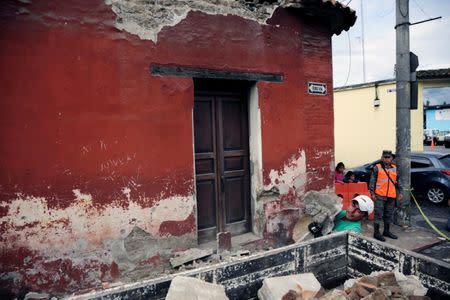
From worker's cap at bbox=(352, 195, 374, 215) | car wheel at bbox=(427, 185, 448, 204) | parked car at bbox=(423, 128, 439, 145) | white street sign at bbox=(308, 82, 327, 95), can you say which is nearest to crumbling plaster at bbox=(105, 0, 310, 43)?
white street sign at bbox=(308, 82, 327, 95)

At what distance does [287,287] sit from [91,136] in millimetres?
2890

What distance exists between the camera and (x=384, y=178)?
20.3ft

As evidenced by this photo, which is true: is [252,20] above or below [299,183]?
above

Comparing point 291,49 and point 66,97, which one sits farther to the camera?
point 291,49

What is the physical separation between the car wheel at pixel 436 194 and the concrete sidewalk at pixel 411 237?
271cm

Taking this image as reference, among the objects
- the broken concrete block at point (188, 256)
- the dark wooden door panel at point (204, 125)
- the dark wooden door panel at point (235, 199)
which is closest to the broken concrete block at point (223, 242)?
the broken concrete block at point (188, 256)

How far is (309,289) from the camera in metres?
2.91

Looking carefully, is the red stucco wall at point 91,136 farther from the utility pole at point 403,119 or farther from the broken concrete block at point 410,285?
the utility pole at point 403,119

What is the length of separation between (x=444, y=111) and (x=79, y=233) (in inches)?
1408

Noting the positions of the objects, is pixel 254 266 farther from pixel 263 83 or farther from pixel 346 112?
pixel 346 112

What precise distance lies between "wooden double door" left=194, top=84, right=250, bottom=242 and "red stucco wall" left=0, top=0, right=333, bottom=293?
0.45 meters

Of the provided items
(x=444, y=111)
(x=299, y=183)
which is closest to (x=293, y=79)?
(x=299, y=183)

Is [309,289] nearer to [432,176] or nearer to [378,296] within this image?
[378,296]

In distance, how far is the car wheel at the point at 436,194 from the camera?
8.83m
